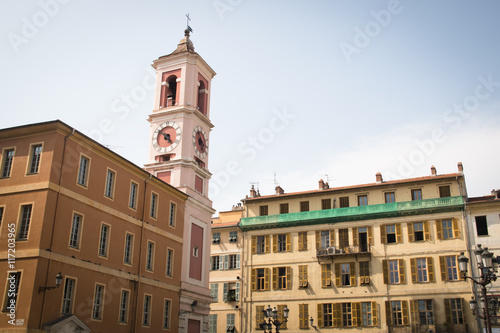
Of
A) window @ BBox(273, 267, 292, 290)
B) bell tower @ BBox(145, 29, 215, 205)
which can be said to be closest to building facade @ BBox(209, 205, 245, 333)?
window @ BBox(273, 267, 292, 290)

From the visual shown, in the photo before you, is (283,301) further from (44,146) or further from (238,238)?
(44,146)

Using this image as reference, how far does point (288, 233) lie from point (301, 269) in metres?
3.34

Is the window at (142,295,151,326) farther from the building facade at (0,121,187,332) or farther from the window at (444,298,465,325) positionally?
the window at (444,298,465,325)

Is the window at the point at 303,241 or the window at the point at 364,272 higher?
the window at the point at 303,241

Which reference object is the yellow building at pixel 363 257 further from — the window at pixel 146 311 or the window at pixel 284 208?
the window at pixel 146 311

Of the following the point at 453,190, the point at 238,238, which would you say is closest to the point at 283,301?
the point at 238,238

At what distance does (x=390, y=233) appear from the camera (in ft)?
140

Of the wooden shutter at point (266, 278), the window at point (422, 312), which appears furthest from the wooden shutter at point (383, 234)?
the wooden shutter at point (266, 278)

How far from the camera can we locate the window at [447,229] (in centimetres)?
4047

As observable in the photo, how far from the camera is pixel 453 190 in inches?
1638

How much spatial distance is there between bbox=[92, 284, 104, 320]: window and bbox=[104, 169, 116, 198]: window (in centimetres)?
473

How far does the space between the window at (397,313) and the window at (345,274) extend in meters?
3.32

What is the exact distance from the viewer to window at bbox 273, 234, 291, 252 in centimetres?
4581

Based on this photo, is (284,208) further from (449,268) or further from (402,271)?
(449,268)
